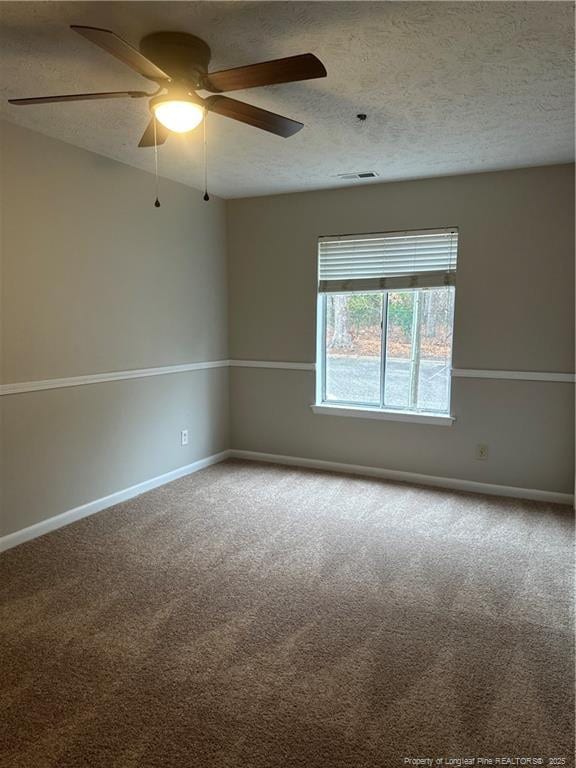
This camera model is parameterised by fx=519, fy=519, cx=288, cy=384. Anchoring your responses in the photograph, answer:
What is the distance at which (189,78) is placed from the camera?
6.84ft

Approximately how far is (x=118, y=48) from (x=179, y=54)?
413 millimetres

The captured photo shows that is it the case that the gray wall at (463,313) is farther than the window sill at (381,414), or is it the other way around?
the window sill at (381,414)

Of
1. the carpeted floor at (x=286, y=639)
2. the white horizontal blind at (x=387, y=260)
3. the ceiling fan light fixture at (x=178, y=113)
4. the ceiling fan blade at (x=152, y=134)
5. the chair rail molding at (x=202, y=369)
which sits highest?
the ceiling fan blade at (x=152, y=134)

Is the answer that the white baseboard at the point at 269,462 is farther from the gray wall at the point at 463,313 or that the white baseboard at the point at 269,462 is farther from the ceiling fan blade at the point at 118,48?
the ceiling fan blade at the point at 118,48

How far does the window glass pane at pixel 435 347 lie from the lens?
415cm

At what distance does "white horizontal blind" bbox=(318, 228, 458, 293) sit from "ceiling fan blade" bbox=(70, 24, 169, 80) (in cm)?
263

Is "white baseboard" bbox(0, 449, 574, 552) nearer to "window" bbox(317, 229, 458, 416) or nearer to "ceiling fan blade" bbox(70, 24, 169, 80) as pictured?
"window" bbox(317, 229, 458, 416)

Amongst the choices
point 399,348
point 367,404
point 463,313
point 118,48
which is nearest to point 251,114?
point 118,48

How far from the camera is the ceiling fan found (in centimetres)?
184

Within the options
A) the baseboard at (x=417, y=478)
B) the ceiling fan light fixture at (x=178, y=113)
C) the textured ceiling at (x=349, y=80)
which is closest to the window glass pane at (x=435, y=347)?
the baseboard at (x=417, y=478)

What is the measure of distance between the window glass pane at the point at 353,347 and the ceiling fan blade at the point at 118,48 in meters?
2.78

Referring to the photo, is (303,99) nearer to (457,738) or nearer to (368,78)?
(368,78)

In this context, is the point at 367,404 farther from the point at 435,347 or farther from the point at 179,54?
the point at 179,54

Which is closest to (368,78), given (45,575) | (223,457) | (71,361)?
(71,361)
